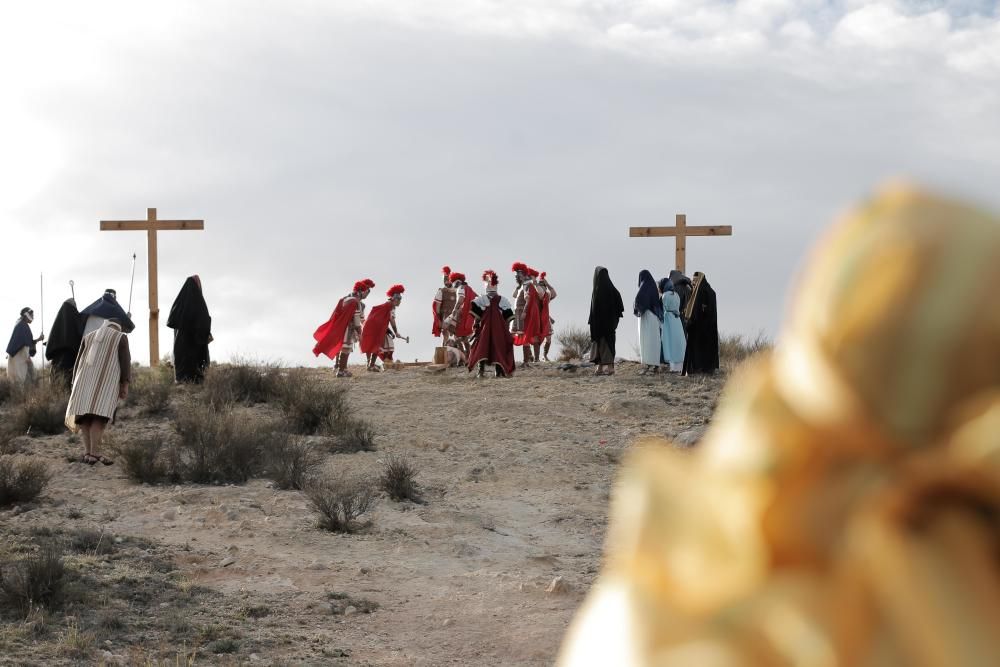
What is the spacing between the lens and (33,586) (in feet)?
22.0

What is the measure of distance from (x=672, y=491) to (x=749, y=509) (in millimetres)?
37

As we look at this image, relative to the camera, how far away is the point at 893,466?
0.37m

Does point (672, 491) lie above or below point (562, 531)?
above

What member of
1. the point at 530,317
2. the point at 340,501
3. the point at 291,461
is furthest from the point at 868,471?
the point at 530,317

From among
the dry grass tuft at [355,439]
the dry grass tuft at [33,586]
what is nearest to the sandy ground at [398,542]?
the dry grass tuft at [355,439]

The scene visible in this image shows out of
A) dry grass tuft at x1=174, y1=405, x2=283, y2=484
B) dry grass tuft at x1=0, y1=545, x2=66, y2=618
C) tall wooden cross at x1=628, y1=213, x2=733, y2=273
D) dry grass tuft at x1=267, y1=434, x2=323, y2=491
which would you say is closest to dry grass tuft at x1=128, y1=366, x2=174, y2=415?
dry grass tuft at x1=174, y1=405, x2=283, y2=484

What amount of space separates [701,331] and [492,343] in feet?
12.5

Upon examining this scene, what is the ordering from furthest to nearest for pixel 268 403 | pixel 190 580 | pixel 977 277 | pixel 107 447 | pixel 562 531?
1. pixel 268 403
2. pixel 107 447
3. pixel 562 531
4. pixel 190 580
5. pixel 977 277

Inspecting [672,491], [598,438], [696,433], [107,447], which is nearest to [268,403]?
[107,447]

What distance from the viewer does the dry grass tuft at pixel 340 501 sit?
898 cm

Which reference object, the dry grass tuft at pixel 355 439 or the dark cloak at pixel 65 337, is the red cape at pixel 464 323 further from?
the dry grass tuft at pixel 355 439

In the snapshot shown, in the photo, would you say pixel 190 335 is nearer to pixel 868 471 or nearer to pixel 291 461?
pixel 291 461

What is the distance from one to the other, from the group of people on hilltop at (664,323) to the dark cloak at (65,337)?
29.4 feet

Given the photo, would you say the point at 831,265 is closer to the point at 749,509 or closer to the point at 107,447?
the point at 749,509
